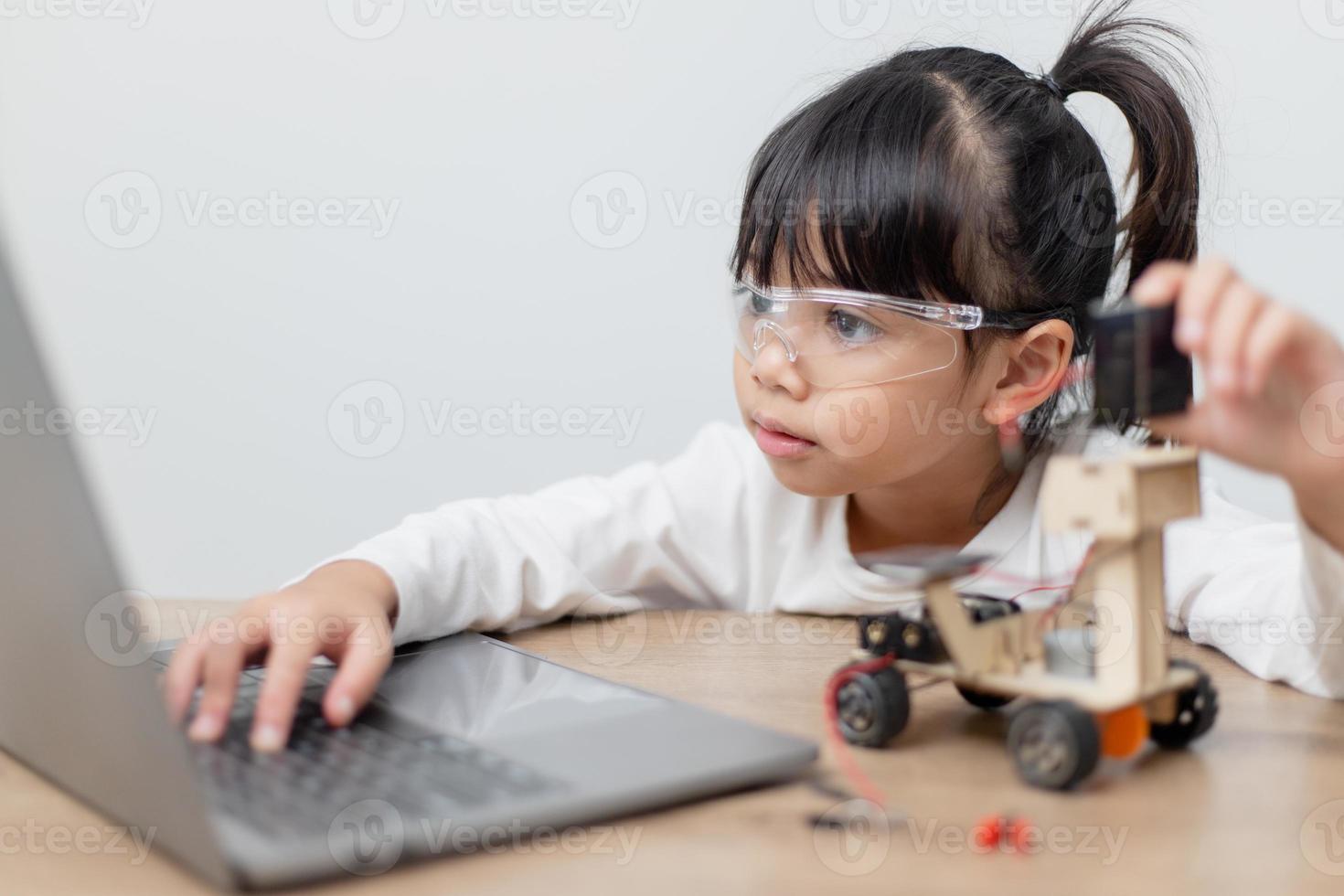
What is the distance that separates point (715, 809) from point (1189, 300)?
33cm

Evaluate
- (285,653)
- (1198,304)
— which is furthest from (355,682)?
(1198,304)

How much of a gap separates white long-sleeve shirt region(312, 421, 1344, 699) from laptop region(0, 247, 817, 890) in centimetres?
23

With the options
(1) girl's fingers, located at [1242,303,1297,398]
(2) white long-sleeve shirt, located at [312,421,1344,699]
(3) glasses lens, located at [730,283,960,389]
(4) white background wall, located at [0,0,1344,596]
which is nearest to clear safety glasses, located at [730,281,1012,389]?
(3) glasses lens, located at [730,283,960,389]

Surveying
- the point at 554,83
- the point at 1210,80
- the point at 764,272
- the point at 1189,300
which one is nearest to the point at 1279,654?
the point at 1189,300

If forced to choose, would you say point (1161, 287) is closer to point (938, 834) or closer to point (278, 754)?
point (938, 834)

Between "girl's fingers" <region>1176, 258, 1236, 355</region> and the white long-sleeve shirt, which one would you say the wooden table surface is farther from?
"girl's fingers" <region>1176, 258, 1236, 355</region>

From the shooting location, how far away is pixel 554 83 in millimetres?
1888

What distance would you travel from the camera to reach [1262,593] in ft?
3.08

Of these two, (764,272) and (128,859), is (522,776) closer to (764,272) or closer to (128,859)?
(128,859)

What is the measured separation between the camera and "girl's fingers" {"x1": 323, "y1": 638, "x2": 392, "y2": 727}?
710 millimetres

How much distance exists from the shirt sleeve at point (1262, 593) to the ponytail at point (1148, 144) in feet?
0.81

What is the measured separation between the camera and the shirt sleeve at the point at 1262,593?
81cm

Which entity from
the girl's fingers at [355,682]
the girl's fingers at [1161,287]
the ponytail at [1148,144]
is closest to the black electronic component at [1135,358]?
the girl's fingers at [1161,287]

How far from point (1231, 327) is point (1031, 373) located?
578mm
